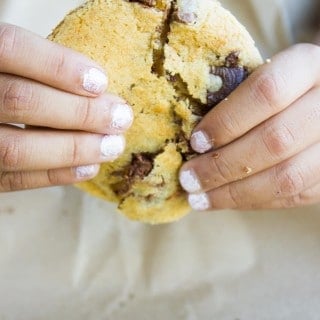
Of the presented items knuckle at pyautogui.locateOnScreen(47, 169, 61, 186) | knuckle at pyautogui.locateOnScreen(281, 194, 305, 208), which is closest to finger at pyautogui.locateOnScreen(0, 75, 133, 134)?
knuckle at pyautogui.locateOnScreen(47, 169, 61, 186)

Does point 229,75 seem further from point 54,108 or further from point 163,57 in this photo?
point 54,108

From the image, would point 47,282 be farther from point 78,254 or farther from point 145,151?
point 145,151

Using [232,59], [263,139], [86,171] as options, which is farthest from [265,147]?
[86,171]

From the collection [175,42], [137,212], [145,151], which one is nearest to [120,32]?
[175,42]

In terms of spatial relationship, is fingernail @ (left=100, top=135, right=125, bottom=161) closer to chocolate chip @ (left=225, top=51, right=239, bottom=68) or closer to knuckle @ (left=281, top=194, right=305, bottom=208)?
chocolate chip @ (left=225, top=51, right=239, bottom=68)

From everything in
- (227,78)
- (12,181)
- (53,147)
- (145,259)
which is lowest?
(145,259)

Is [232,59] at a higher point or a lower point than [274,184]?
higher

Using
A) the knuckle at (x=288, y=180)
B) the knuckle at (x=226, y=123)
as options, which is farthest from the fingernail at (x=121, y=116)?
the knuckle at (x=288, y=180)
